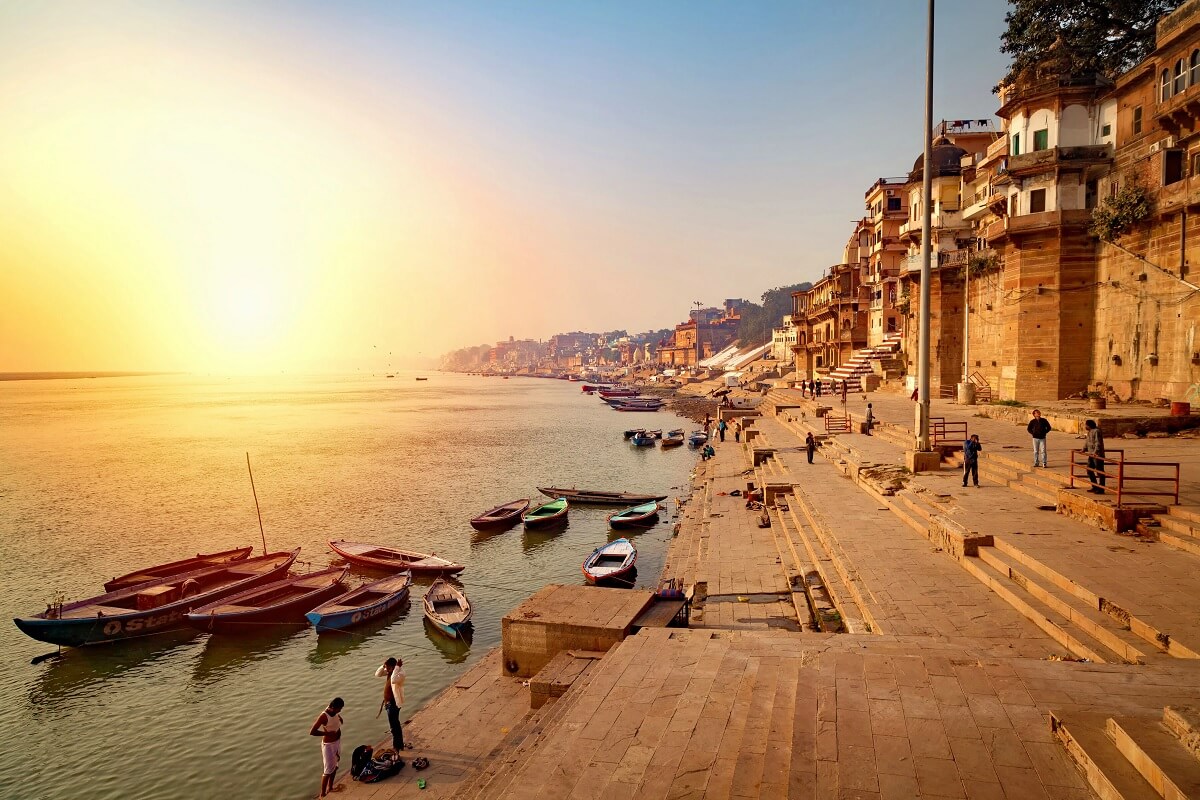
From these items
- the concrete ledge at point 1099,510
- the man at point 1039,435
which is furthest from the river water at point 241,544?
the concrete ledge at point 1099,510

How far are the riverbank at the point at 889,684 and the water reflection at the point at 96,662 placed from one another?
367 inches

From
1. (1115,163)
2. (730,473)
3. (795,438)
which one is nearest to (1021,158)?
(1115,163)

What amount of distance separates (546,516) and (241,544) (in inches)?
492

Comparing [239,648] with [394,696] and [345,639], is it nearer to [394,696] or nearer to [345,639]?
[345,639]

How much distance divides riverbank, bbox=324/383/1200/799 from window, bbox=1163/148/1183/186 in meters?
12.8

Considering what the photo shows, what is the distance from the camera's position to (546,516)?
2686 centimetres

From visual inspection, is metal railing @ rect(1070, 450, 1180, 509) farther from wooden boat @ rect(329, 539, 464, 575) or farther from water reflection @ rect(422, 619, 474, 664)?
wooden boat @ rect(329, 539, 464, 575)

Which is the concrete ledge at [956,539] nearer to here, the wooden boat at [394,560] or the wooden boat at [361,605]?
the wooden boat at [361,605]

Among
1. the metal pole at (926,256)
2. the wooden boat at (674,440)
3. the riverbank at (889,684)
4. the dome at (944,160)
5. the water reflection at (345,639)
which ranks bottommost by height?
the water reflection at (345,639)

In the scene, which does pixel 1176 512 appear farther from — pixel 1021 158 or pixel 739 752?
pixel 1021 158

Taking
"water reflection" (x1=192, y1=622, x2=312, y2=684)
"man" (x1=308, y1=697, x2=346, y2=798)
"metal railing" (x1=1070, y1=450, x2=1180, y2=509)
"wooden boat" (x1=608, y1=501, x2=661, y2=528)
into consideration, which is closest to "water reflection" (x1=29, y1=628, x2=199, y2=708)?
"water reflection" (x1=192, y1=622, x2=312, y2=684)

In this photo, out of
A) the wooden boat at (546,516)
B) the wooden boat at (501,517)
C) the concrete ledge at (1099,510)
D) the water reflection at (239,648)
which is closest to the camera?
the concrete ledge at (1099,510)

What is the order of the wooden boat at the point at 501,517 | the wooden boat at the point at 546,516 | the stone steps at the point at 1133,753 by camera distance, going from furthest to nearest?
Answer: the wooden boat at the point at 501,517, the wooden boat at the point at 546,516, the stone steps at the point at 1133,753

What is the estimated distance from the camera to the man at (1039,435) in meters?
14.1
